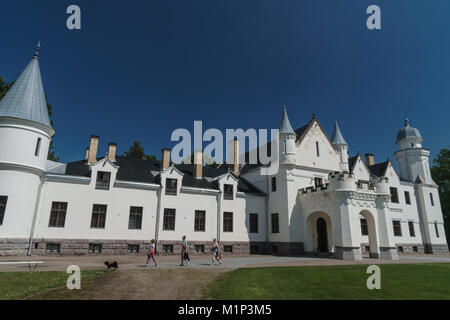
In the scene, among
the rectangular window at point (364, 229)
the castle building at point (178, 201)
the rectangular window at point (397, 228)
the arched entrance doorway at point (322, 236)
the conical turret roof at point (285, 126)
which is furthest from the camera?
the rectangular window at point (397, 228)

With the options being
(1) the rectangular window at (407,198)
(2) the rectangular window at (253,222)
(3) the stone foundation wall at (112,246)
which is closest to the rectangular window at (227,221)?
(3) the stone foundation wall at (112,246)

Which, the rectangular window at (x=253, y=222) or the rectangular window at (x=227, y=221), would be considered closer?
the rectangular window at (x=227, y=221)

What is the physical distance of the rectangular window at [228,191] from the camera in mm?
28672

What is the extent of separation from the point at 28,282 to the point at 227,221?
2021 centimetres

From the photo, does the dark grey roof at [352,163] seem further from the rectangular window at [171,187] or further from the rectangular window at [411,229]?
the rectangular window at [171,187]

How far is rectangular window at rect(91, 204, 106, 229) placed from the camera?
893 inches

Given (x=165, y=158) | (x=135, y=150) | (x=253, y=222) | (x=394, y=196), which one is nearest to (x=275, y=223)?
(x=253, y=222)

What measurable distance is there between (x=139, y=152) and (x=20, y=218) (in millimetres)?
33206

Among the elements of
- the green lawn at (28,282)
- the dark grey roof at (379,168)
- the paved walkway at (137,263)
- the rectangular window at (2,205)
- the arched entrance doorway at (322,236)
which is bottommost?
the paved walkway at (137,263)

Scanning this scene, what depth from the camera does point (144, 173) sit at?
1068 inches

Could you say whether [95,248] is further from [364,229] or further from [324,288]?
[364,229]

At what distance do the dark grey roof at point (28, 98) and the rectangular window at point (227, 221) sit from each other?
18.2 meters

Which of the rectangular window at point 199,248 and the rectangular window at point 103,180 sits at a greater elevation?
the rectangular window at point 103,180

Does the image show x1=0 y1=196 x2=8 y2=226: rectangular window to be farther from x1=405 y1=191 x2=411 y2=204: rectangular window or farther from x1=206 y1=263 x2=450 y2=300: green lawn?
x1=405 y1=191 x2=411 y2=204: rectangular window
